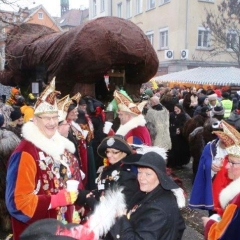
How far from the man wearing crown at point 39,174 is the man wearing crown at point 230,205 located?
112cm

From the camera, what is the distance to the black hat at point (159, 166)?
7.45ft

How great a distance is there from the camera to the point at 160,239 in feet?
6.98

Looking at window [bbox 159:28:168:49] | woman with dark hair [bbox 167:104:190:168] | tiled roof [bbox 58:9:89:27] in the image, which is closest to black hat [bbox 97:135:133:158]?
woman with dark hair [bbox 167:104:190:168]

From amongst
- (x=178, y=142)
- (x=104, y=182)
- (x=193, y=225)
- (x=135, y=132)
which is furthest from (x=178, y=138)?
(x=104, y=182)

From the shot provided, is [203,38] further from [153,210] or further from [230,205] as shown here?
[153,210]

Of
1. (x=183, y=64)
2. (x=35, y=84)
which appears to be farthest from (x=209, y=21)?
(x=35, y=84)

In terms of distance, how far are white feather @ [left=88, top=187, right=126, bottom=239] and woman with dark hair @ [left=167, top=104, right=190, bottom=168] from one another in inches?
220

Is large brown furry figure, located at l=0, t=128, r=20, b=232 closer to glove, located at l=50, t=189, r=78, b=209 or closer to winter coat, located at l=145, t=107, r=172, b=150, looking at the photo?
glove, located at l=50, t=189, r=78, b=209

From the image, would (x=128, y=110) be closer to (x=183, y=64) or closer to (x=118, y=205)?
(x=118, y=205)

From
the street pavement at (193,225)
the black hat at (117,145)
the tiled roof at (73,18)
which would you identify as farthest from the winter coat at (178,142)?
the tiled roof at (73,18)

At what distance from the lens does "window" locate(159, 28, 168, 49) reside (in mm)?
26339

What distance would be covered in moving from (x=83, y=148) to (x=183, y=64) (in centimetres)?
2178

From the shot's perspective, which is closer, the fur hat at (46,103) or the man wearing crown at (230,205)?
the man wearing crown at (230,205)

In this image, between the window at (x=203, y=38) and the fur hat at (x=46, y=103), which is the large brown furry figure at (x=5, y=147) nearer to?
the fur hat at (x=46, y=103)
